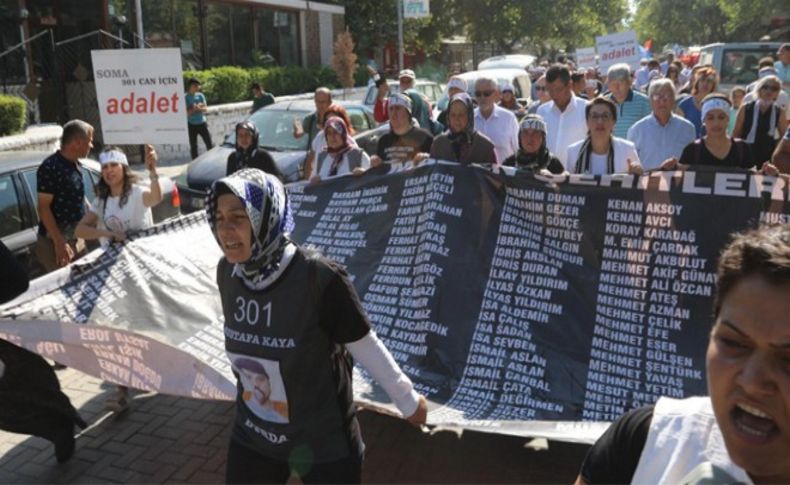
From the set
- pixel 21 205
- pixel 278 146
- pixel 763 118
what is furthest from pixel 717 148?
pixel 278 146

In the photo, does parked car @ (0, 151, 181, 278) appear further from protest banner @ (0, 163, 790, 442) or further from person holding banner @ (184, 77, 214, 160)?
person holding banner @ (184, 77, 214, 160)

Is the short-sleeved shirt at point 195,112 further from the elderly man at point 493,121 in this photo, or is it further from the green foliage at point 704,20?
the green foliage at point 704,20

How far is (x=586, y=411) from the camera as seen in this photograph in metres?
3.99

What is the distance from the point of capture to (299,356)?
2799 millimetres

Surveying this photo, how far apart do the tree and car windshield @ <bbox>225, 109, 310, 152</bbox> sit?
15864 mm

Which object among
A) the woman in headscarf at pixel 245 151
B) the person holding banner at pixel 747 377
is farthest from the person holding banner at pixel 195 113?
the person holding banner at pixel 747 377

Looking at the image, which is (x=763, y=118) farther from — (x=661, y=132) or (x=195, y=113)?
(x=195, y=113)

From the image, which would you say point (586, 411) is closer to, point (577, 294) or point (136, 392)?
point (577, 294)

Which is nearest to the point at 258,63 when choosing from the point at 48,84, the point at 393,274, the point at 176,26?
the point at 176,26

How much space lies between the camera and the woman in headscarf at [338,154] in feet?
22.4

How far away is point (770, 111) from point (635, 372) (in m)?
5.48

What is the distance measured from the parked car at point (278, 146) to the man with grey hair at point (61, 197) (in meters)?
3.72

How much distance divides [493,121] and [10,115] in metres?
8.91

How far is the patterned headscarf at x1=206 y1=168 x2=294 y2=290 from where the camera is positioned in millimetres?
2789
